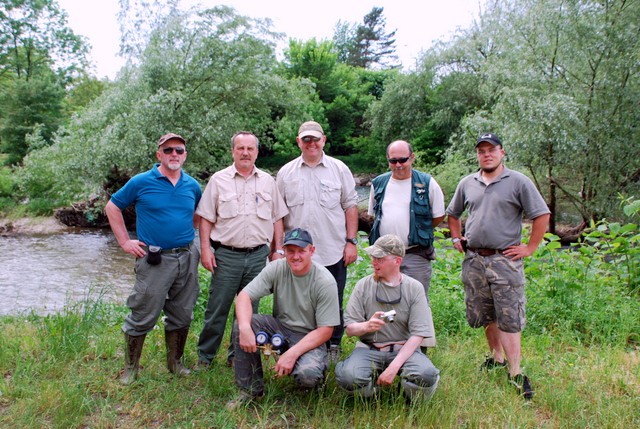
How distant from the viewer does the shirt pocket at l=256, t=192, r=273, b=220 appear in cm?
365

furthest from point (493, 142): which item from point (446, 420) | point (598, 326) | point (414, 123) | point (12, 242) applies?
point (414, 123)

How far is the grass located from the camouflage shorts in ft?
1.41

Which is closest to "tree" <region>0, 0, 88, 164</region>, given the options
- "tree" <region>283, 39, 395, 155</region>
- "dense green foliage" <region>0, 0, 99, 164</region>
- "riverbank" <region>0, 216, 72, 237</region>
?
"dense green foliage" <region>0, 0, 99, 164</region>

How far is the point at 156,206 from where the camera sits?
339 centimetres

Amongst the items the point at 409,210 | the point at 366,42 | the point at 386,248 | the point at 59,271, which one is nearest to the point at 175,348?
the point at 386,248

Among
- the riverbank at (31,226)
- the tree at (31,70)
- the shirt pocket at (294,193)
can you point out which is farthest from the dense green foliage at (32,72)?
the shirt pocket at (294,193)

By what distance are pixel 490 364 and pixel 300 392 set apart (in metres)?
1.54

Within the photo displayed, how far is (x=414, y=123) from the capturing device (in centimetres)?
2792

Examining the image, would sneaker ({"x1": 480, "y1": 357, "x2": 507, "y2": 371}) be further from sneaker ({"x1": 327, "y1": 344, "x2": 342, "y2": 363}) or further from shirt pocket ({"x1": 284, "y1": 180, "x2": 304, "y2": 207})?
shirt pocket ({"x1": 284, "y1": 180, "x2": 304, "y2": 207})

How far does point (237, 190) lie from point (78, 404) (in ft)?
5.88

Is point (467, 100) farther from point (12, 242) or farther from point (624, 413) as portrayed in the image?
point (624, 413)

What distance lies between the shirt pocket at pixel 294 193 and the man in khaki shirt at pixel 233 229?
0.16m

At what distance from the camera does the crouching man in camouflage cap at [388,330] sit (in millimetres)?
2924

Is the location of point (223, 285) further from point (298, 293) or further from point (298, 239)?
point (298, 239)
